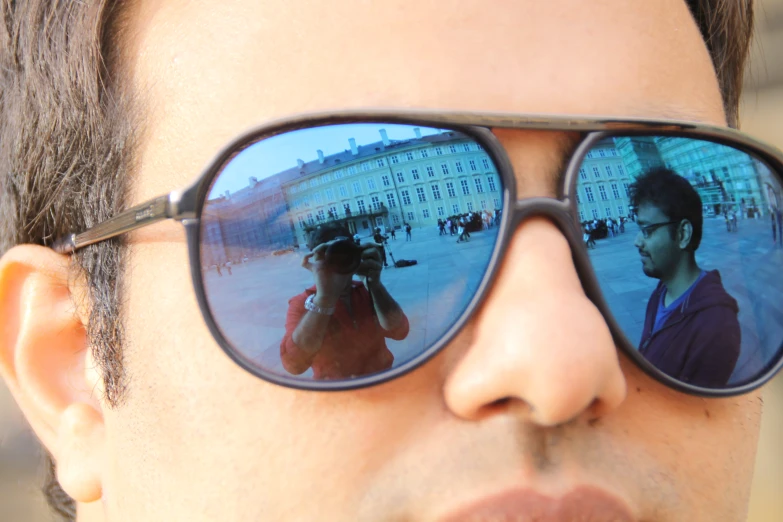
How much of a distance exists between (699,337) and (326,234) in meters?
0.73

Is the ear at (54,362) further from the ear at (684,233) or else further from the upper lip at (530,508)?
the ear at (684,233)

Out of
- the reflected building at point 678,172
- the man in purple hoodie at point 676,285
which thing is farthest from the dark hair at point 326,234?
the man in purple hoodie at point 676,285

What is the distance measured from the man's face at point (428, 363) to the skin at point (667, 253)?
0.17 meters

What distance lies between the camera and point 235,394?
0.98 m

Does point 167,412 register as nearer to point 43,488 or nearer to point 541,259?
point 541,259

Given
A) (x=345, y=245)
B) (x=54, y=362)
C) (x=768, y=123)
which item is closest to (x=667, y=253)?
(x=345, y=245)

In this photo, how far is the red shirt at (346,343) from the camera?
92 centimetres

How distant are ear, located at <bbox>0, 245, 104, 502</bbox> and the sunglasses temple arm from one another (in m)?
0.08

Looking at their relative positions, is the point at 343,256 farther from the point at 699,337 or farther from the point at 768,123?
the point at 768,123

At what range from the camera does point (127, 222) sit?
110 centimetres

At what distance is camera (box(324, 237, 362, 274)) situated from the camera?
0.92 meters

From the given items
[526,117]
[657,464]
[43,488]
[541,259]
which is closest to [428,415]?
[541,259]

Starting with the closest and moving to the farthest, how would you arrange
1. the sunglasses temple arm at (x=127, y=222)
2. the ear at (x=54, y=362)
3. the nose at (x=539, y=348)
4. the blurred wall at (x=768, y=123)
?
the nose at (x=539, y=348) < the sunglasses temple arm at (x=127, y=222) < the ear at (x=54, y=362) < the blurred wall at (x=768, y=123)

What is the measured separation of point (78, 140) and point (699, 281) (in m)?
1.35
